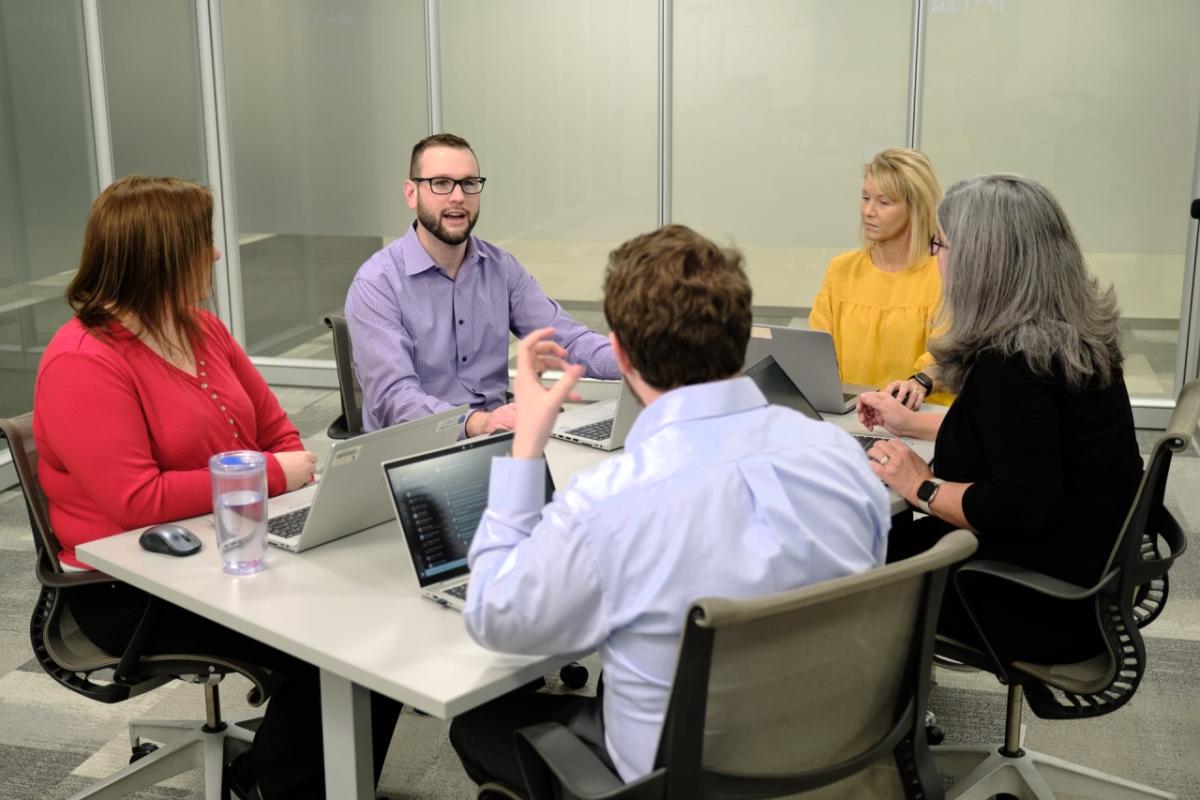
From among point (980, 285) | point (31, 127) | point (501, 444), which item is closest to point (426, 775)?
point (501, 444)

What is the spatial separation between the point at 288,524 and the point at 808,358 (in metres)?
1.35

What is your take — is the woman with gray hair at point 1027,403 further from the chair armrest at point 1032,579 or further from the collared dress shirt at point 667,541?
the collared dress shirt at point 667,541

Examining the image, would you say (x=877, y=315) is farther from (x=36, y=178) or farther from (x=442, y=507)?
(x=36, y=178)

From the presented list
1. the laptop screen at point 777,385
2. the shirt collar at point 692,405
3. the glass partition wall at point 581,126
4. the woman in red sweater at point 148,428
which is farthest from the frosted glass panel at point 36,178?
the shirt collar at point 692,405

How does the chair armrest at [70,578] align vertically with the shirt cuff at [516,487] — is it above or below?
below

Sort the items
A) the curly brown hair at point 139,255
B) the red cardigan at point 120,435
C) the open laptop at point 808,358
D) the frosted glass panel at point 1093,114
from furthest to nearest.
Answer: the frosted glass panel at point 1093,114
the open laptop at point 808,358
the curly brown hair at point 139,255
the red cardigan at point 120,435

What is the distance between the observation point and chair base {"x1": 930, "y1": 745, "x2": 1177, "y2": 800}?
2641mm

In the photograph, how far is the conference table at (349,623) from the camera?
1775 millimetres

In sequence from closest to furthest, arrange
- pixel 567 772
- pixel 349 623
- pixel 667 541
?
pixel 667 541 < pixel 567 772 < pixel 349 623

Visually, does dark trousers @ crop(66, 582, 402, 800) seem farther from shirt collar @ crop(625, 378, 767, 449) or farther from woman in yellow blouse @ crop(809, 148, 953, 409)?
woman in yellow blouse @ crop(809, 148, 953, 409)

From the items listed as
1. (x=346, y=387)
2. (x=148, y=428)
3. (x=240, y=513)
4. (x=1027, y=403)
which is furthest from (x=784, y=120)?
(x=240, y=513)

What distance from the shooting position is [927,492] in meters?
2.46

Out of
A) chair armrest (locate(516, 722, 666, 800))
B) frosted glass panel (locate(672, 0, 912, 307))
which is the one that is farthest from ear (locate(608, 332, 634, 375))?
frosted glass panel (locate(672, 0, 912, 307))

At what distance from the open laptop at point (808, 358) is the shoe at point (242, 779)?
56.1 inches
